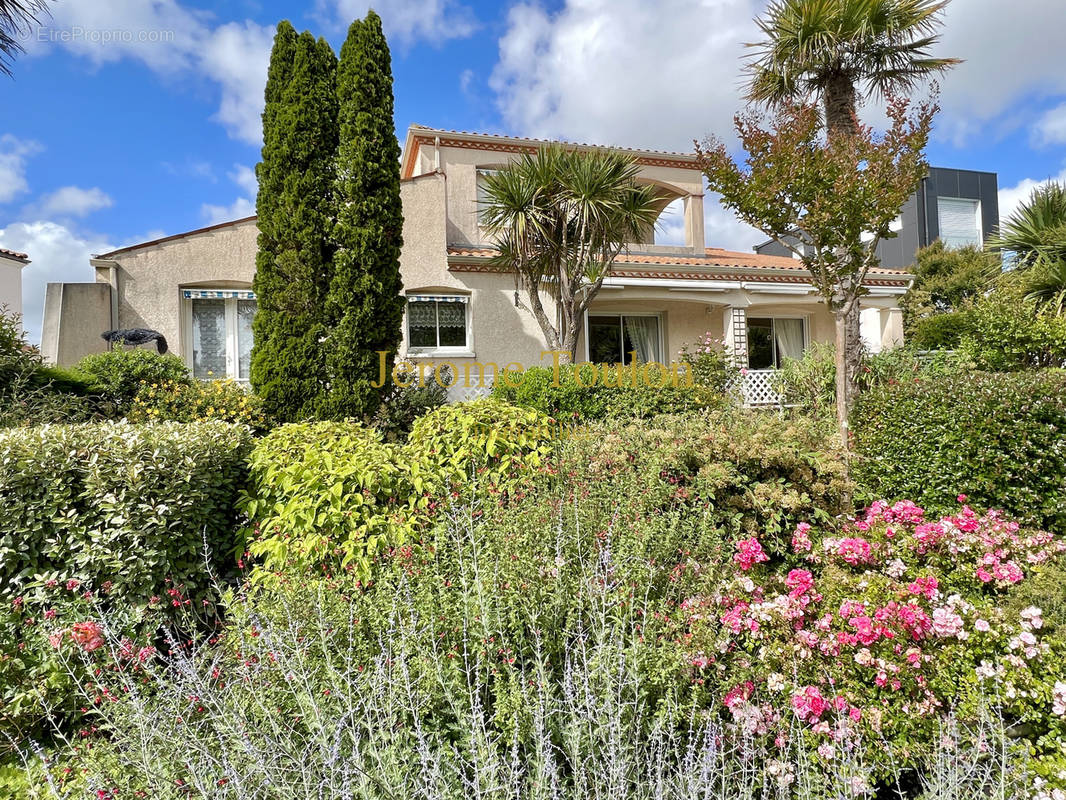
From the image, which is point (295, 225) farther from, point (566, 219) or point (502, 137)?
point (502, 137)

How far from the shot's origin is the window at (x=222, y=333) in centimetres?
1297

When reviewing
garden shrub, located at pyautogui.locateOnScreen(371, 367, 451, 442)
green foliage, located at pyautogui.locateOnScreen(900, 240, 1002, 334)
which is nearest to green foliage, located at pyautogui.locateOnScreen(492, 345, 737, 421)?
garden shrub, located at pyautogui.locateOnScreen(371, 367, 451, 442)

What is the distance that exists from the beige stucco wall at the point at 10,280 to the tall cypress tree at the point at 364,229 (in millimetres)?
15377

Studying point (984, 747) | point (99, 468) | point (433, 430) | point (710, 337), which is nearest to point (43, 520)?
point (99, 468)

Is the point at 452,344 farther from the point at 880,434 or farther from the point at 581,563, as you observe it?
the point at 581,563

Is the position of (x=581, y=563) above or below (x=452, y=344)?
below

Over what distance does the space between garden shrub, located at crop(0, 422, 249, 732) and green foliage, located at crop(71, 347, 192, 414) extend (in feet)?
16.8

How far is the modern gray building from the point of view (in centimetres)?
2831

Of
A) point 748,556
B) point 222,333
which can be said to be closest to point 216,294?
point 222,333

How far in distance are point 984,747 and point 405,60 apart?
36.0 feet

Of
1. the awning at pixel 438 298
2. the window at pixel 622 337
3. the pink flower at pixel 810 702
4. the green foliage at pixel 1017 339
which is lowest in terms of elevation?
the pink flower at pixel 810 702

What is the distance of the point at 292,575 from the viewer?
12.3 ft

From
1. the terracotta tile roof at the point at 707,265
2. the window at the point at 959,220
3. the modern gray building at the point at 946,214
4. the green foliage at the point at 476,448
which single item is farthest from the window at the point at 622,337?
the window at the point at 959,220

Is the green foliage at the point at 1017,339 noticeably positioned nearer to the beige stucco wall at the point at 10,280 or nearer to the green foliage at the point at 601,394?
the green foliage at the point at 601,394
